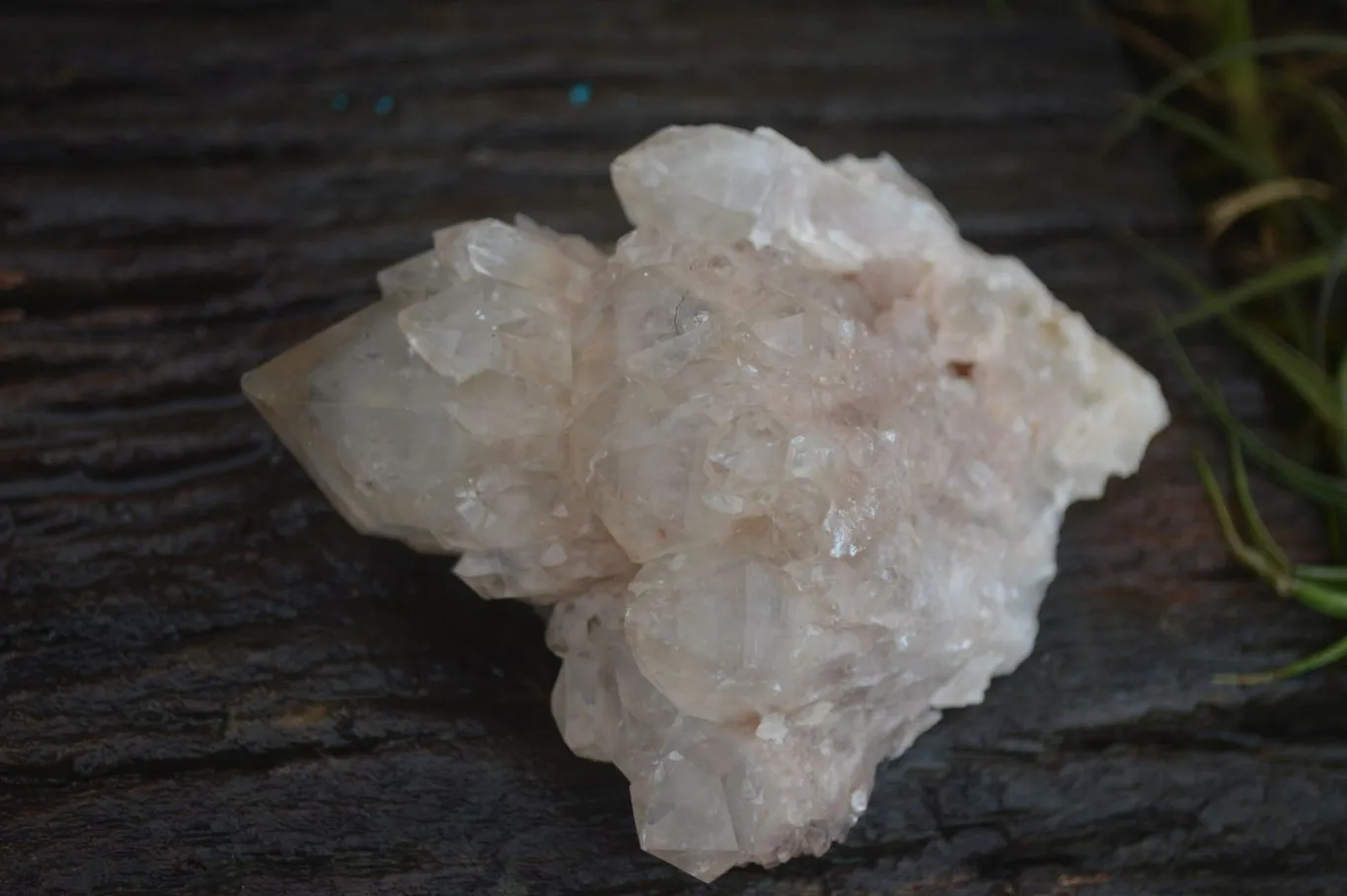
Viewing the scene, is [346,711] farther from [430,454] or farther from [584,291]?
[584,291]

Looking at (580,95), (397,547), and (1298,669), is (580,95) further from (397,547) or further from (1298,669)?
(1298,669)

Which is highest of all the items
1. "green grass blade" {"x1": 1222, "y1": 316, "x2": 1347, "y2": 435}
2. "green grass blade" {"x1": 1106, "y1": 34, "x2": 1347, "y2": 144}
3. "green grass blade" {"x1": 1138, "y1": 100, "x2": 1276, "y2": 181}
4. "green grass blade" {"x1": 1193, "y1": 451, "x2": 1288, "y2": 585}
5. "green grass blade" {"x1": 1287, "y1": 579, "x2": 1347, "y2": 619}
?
"green grass blade" {"x1": 1106, "y1": 34, "x2": 1347, "y2": 144}

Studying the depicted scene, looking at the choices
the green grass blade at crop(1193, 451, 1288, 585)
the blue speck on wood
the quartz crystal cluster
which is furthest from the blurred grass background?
the blue speck on wood

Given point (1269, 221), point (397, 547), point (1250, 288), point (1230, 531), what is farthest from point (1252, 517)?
point (397, 547)

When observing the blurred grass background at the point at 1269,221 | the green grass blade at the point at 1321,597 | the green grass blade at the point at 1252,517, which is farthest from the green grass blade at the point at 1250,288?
the green grass blade at the point at 1321,597

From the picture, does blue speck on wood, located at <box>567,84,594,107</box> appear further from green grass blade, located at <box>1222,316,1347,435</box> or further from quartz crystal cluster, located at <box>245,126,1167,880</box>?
green grass blade, located at <box>1222,316,1347,435</box>

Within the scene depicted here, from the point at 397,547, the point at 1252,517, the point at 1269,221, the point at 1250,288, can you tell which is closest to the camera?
the point at 397,547

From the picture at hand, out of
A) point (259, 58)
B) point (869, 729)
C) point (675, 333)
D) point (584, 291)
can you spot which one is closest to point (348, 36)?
point (259, 58)
